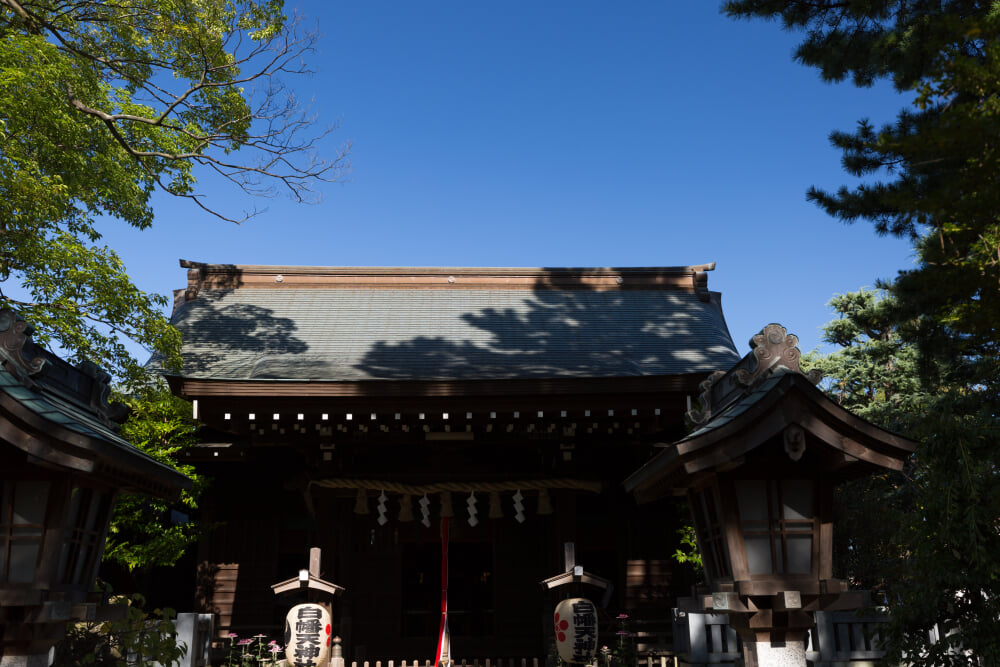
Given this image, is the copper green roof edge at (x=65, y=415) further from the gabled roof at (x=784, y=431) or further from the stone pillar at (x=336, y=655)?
the gabled roof at (x=784, y=431)

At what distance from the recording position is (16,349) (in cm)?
563

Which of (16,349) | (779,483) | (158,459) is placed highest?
(16,349)

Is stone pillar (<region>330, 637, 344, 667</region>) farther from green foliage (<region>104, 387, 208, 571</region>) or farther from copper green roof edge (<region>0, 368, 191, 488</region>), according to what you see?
copper green roof edge (<region>0, 368, 191, 488</region>)

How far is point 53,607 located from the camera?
5246mm

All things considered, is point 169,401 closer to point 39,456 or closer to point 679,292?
point 39,456

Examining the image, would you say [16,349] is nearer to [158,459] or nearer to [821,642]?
[158,459]

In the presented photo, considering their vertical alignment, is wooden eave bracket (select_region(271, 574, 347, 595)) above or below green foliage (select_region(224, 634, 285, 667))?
above

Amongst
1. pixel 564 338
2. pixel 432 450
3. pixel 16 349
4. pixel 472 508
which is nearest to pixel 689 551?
pixel 472 508

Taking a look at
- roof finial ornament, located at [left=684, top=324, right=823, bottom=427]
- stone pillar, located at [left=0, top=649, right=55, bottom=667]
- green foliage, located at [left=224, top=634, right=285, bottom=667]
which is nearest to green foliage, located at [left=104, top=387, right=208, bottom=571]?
green foliage, located at [left=224, top=634, right=285, bottom=667]

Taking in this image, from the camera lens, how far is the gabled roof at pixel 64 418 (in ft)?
16.8

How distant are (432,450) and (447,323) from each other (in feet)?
12.3

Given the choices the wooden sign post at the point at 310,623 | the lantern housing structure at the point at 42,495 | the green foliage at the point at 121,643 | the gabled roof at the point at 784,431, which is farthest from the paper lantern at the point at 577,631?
the lantern housing structure at the point at 42,495

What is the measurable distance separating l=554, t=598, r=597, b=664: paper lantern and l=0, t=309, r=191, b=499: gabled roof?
4436mm

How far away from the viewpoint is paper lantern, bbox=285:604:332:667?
8.28 m
